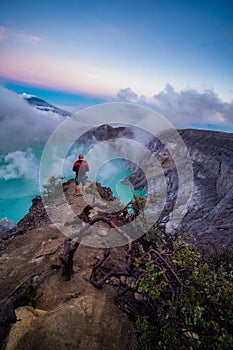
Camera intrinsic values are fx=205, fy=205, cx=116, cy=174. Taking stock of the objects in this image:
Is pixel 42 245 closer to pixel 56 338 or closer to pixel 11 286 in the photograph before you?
pixel 11 286

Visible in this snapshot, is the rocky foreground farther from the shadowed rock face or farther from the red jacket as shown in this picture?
the red jacket

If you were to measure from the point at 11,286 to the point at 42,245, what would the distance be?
223cm

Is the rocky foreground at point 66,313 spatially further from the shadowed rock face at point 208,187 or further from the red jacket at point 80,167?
the red jacket at point 80,167

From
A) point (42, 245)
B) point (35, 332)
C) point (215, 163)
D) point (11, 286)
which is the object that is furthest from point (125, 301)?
point (215, 163)

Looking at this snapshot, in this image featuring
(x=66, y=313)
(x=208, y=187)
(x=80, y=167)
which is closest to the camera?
(x=66, y=313)

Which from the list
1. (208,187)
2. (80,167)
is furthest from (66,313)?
(208,187)

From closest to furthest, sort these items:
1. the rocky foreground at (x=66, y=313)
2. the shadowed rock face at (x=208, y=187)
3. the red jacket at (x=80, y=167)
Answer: the rocky foreground at (x=66, y=313)
the shadowed rock face at (x=208, y=187)
the red jacket at (x=80, y=167)

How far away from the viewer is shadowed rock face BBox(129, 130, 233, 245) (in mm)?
13453

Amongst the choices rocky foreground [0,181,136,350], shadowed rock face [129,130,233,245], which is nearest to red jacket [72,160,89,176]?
shadowed rock face [129,130,233,245]

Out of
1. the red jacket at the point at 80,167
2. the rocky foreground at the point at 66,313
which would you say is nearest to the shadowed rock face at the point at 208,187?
the red jacket at the point at 80,167

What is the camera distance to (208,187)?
78.3 ft

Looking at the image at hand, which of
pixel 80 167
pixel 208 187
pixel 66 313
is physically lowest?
pixel 66 313

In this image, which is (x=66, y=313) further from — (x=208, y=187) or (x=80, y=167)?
(x=208, y=187)

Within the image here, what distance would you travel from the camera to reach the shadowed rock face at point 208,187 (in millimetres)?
13453
